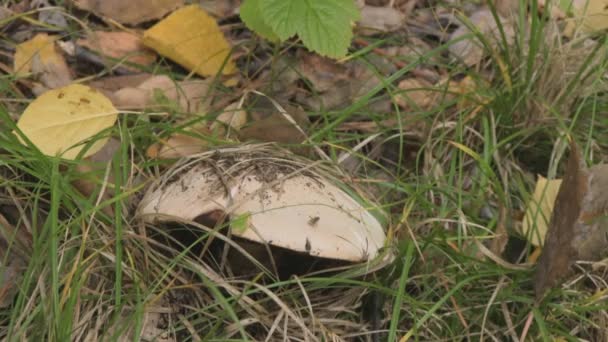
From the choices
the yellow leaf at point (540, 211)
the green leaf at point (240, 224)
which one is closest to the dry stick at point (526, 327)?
the yellow leaf at point (540, 211)

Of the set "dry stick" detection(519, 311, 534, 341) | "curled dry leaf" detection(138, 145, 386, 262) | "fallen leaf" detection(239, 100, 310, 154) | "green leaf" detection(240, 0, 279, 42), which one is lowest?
"dry stick" detection(519, 311, 534, 341)

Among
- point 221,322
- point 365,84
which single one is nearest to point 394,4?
point 365,84

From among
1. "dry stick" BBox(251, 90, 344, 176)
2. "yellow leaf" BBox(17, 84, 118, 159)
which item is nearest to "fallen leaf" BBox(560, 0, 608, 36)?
"dry stick" BBox(251, 90, 344, 176)

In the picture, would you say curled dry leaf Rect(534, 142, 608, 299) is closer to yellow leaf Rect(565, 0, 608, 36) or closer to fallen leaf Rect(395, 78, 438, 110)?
fallen leaf Rect(395, 78, 438, 110)

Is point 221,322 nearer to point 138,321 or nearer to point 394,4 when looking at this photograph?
point 138,321

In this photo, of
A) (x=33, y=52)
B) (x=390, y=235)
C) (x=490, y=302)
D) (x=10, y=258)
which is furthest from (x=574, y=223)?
(x=33, y=52)

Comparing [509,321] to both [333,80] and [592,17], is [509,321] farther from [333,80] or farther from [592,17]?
[592,17]
